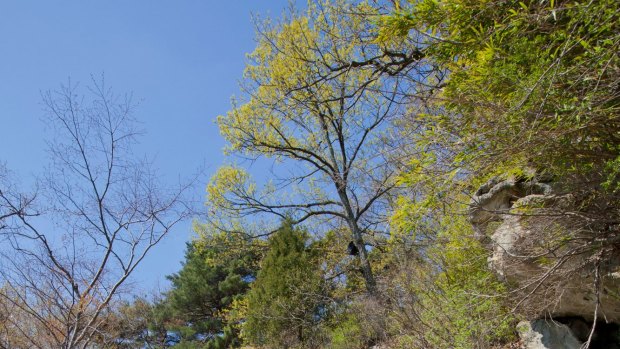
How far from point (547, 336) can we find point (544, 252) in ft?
7.25

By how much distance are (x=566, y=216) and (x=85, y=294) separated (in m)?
5.78

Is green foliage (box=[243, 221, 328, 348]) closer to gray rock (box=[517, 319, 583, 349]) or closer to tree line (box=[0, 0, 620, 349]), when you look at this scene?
tree line (box=[0, 0, 620, 349])

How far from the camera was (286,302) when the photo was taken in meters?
10.2

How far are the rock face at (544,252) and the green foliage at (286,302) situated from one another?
5.64m

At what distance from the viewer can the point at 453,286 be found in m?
6.20

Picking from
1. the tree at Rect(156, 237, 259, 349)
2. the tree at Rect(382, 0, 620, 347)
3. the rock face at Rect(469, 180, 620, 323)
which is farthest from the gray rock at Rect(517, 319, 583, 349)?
the tree at Rect(156, 237, 259, 349)

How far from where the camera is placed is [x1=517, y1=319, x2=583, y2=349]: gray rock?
4867 mm

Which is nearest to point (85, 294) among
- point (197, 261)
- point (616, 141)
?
point (616, 141)

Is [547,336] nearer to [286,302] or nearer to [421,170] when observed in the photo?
[421,170]

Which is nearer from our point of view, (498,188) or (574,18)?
(574,18)

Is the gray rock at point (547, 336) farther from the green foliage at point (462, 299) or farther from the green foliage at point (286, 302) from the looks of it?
the green foliage at point (286, 302)

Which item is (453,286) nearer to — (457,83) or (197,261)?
(457,83)

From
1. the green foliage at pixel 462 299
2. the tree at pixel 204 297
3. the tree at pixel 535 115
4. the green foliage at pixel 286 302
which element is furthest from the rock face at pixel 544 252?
the tree at pixel 204 297

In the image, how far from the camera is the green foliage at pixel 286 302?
390 inches
